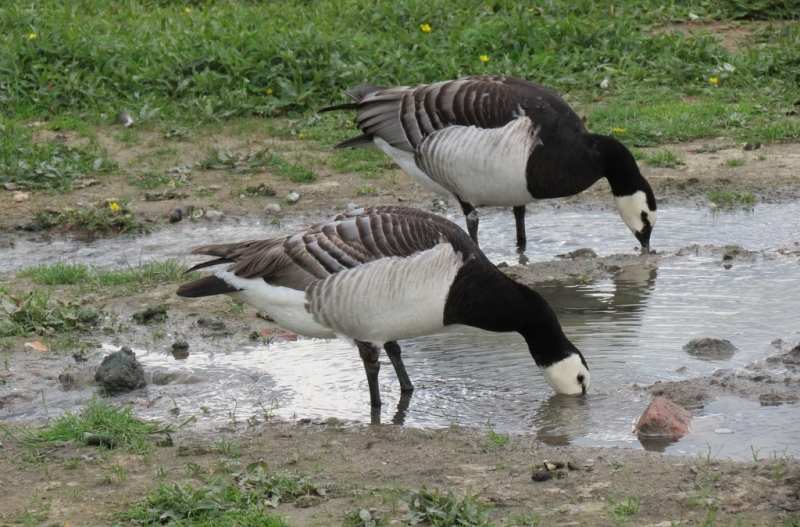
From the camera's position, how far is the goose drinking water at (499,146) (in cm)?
800

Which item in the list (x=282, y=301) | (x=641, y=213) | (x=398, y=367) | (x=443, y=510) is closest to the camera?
(x=443, y=510)

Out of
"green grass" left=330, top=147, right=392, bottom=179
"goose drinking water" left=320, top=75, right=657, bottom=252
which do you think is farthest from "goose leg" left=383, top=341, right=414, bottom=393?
"green grass" left=330, top=147, right=392, bottom=179

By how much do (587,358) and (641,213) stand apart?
2.21 metres

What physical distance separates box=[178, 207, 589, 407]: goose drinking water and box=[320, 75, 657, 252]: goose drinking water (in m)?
2.24

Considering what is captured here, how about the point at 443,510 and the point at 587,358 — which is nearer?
the point at 443,510

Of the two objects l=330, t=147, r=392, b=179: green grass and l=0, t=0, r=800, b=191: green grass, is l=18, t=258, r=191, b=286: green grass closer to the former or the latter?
l=0, t=0, r=800, b=191: green grass

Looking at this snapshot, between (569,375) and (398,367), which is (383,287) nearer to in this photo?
(398,367)

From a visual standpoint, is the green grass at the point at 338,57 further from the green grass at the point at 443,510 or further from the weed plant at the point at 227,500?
the green grass at the point at 443,510

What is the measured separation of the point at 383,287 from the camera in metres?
5.52

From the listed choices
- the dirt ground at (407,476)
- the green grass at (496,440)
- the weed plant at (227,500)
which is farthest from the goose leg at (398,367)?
the weed plant at (227,500)

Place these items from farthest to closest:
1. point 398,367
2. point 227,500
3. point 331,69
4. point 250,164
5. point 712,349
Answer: point 331,69 < point 250,164 < point 712,349 < point 398,367 < point 227,500

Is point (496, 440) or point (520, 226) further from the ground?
point (520, 226)

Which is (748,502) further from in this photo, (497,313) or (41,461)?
(41,461)

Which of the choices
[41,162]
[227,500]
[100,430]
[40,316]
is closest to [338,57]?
[41,162]
